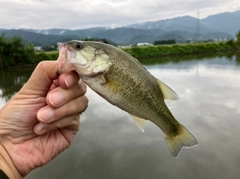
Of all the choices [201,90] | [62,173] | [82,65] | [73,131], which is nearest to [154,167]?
[62,173]

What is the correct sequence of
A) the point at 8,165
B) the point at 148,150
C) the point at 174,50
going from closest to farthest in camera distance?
the point at 8,165 → the point at 148,150 → the point at 174,50

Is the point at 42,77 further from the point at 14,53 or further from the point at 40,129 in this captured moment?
the point at 14,53

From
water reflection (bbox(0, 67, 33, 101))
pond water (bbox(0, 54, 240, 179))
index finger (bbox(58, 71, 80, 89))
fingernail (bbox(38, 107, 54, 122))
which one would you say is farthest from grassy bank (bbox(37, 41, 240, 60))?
index finger (bbox(58, 71, 80, 89))

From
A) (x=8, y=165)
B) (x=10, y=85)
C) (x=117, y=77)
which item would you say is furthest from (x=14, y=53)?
(x=117, y=77)

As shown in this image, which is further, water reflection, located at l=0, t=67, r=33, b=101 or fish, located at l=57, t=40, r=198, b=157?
water reflection, located at l=0, t=67, r=33, b=101

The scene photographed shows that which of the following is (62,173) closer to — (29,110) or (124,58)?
(29,110)

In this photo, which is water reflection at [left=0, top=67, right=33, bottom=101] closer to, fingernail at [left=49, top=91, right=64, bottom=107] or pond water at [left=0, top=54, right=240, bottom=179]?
pond water at [left=0, top=54, right=240, bottom=179]

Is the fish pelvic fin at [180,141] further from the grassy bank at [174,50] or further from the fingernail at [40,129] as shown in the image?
the grassy bank at [174,50]

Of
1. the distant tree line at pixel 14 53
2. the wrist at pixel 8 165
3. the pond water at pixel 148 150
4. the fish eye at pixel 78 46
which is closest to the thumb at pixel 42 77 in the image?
the fish eye at pixel 78 46
